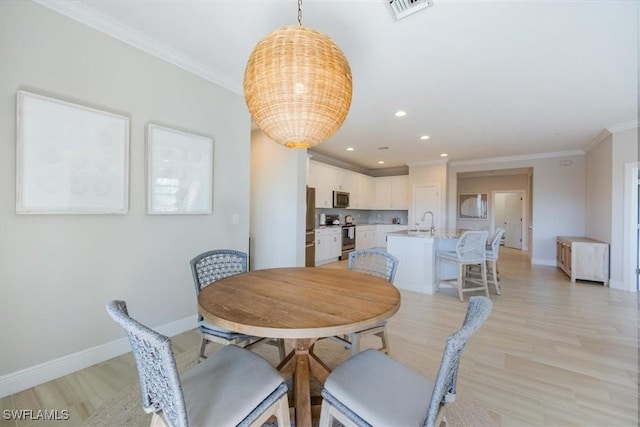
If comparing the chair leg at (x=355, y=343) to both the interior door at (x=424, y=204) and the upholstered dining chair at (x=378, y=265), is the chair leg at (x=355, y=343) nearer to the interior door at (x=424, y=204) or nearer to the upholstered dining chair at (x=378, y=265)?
the upholstered dining chair at (x=378, y=265)

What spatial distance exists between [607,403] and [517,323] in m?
1.27

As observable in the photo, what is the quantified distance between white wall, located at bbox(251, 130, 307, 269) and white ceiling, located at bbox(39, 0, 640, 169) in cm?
123

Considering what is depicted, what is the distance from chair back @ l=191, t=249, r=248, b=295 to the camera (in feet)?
6.41

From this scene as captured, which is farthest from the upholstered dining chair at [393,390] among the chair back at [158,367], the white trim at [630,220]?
the white trim at [630,220]

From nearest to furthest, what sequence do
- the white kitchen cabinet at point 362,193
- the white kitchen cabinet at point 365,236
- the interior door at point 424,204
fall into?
the interior door at point 424,204, the white kitchen cabinet at point 365,236, the white kitchen cabinet at point 362,193

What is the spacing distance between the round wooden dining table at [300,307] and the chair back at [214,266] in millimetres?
371

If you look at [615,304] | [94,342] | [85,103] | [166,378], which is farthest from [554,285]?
[85,103]

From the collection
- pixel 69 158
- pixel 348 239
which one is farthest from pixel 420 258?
pixel 69 158

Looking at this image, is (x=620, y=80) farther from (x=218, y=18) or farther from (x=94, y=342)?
(x=94, y=342)

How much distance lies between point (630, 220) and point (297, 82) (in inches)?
228

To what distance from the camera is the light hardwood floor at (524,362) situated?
1629 millimetres

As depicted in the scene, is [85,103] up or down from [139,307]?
up

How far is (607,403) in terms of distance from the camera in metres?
1.70

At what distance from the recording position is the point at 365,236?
7.48 meters
